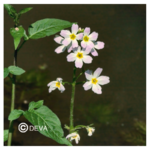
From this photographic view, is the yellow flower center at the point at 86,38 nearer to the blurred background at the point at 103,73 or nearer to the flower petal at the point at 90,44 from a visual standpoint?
the flower petal at the point at 90,44

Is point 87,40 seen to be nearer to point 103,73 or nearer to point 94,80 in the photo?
point 94,80

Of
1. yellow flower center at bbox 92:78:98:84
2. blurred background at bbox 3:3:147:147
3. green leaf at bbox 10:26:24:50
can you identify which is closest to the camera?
green leaf at bbox 10:26:24:50

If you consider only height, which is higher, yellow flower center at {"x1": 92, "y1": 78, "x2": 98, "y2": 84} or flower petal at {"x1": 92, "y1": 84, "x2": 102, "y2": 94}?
yellow flower center at {"x1": 92, "y1": 78, "x2": 98, "y2": 84}

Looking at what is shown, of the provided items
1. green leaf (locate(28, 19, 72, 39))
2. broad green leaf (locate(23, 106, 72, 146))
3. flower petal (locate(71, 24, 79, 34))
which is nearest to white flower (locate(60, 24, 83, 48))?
flower petal (locate(71, 24, 79, 34))

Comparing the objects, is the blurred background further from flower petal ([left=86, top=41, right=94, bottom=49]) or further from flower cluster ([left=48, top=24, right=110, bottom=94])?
flower petal ([left=86, top=41, right=94, bottom=49])

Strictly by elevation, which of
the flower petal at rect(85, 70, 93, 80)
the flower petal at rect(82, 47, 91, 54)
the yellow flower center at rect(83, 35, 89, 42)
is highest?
the yellow flower center at rect(83, 35, 89, 42)

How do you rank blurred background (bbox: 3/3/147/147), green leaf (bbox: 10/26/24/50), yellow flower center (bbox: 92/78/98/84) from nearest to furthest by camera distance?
green leaf (bbox: 10/26/24/50) < yellow flower center (bbox: 92/78/98/84) < blurred background (bbox: 3/3/147/147)

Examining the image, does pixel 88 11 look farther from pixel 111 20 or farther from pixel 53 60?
pixel 53 60
